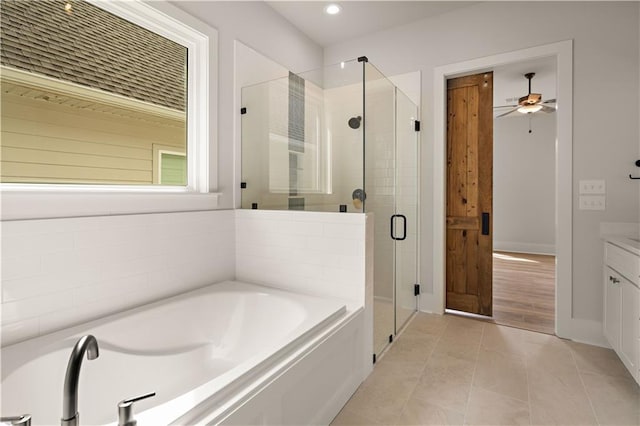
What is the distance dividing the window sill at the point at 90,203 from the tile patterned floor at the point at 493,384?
Result: 5.12 ft

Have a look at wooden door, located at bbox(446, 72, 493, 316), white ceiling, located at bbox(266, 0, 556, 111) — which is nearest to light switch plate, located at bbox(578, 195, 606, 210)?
wooden door, located at bbox(446, 72, 493, 316)

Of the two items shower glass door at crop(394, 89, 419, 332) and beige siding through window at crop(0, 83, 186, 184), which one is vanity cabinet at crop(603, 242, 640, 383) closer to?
shower glass door at crop(394, 89, 419, 332)

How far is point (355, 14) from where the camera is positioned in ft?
10.1

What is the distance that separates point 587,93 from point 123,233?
335 centimetres

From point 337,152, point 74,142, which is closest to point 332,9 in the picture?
point 337,152

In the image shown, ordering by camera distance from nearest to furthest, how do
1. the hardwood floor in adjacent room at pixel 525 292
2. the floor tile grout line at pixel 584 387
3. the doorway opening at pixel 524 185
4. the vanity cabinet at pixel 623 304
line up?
1. the floor tile grout line at pixel 584 387
2. the vanity cabinet at pixel 623 304
3. the hardwood floor in adjacent room at pixel 525 292
4. the doorway opening at pixel 524 185

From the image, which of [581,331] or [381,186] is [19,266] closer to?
[381,186]

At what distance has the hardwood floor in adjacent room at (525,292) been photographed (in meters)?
3.06

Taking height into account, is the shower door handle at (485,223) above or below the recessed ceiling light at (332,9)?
below

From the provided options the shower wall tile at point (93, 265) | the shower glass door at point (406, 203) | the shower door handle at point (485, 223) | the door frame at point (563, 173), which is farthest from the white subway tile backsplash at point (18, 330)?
the door frame at point (563, 173)

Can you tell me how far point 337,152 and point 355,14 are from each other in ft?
5.60

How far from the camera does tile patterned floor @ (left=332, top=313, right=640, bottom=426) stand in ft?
5.70

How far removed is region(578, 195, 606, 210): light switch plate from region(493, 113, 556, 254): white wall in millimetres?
4076

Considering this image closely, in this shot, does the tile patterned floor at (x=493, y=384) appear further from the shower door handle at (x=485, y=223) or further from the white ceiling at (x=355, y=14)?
the white ceiling at (x=355, y=14)
